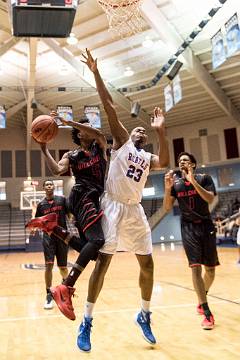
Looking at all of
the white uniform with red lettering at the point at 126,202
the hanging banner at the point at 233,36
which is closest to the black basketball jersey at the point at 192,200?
the white uniform with red lettering at the point at 126,202

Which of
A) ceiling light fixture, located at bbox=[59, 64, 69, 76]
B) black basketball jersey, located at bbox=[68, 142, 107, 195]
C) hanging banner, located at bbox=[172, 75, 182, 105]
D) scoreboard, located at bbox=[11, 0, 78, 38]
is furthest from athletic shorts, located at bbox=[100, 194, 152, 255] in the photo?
ceiling light fixture, located at bbox=[59, 64, 69, 76]

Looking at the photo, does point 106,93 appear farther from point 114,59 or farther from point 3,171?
point 3,171

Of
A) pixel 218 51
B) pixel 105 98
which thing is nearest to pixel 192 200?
pixel 105 98

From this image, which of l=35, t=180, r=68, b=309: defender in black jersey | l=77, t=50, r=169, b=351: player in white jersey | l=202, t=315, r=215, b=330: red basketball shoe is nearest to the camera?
l=77, t=50, r=169, b=351: player in white jersey

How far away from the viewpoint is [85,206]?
3496mm

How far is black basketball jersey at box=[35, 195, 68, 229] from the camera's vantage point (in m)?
6.00

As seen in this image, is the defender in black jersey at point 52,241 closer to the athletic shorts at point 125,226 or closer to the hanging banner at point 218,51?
the athletic shorts at point 125,226

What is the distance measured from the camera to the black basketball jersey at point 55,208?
6.00m

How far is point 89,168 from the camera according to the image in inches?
143

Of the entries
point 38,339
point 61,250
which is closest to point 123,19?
point 61,250

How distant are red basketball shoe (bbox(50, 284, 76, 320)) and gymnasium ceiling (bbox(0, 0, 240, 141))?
10.6m

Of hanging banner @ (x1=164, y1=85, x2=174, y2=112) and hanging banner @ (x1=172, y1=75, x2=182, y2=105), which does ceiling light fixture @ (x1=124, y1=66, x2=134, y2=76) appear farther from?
hanging banner @ (x1=172, y1=75, x2=182, y2=105)

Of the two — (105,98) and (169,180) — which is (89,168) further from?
(169,180)

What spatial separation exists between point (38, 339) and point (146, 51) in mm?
14142
